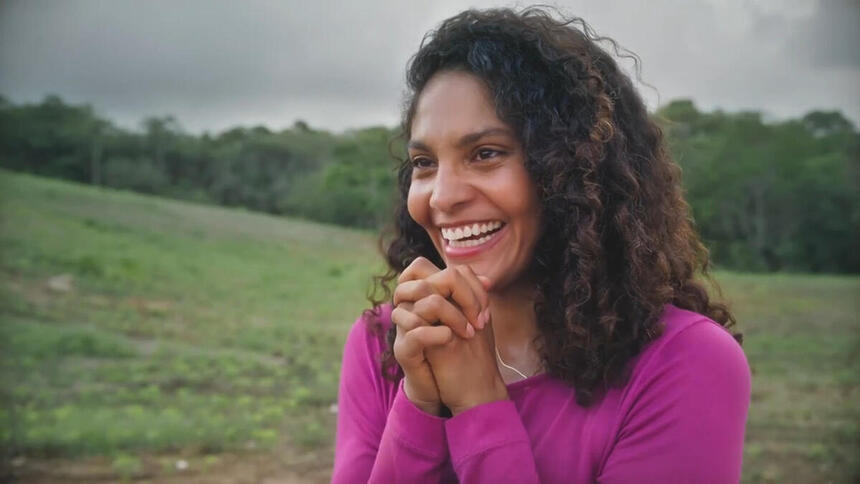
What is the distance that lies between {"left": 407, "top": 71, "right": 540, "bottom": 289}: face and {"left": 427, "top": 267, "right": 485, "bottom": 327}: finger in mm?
138

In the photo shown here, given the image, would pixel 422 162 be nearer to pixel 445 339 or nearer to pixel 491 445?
pixel 445 339

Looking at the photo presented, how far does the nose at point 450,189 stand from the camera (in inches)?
60.6

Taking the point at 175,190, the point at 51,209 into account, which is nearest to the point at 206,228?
the point at 175,190

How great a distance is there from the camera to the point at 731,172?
9.20m

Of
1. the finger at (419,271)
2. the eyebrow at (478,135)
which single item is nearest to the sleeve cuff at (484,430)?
the finger at (419,271)

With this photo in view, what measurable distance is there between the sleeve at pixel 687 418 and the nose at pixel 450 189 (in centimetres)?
48

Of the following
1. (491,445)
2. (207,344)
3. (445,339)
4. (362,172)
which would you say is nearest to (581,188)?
(445,339)

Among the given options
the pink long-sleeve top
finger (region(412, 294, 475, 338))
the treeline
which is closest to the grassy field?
the treeline

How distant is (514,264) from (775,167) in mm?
8963

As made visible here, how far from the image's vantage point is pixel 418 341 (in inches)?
56.5

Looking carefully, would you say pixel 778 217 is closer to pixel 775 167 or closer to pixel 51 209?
pixel 775 167

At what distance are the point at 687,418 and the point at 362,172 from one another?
25.0 feet

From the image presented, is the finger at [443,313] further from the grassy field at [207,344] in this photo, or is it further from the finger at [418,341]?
the grassy field at [207,344]

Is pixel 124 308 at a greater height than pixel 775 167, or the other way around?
pixel 775 167
